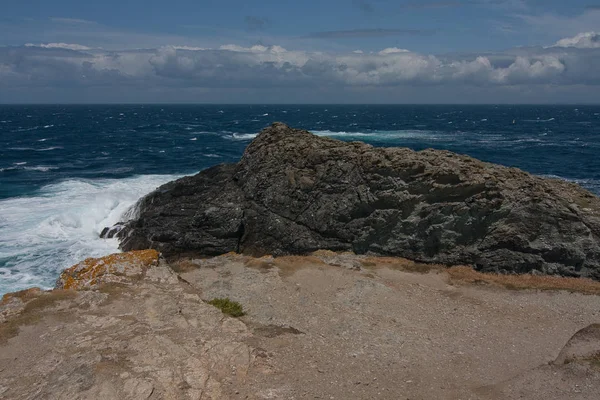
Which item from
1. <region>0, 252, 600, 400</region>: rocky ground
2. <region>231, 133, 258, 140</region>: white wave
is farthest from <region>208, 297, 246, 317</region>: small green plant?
<region>231, 133, 258, 140</region>: white wave

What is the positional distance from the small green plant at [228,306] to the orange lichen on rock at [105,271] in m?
3.58

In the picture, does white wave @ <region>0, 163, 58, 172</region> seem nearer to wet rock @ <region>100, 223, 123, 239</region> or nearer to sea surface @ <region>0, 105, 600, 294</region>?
sea surface @ <region>0, 105, 600, 294</region>

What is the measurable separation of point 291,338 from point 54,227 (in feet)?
88.2

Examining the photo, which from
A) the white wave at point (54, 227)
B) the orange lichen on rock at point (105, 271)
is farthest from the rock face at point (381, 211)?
the orange lichen on rock at point (105, 271)

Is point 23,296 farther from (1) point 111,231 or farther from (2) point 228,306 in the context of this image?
(1) point 111,231

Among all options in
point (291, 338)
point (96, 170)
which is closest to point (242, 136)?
→ point (96, 170)

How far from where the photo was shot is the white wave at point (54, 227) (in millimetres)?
28641

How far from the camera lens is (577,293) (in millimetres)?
19719

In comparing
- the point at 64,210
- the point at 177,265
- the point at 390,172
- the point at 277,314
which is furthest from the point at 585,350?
the point at 64,210

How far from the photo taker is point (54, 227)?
35750 mm

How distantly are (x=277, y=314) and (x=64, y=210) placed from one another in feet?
92.7

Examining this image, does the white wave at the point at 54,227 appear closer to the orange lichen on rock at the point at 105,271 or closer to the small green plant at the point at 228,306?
the orange lichen on rock at the point at 105,271

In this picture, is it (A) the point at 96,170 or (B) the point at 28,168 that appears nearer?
(A) the point at 96,170

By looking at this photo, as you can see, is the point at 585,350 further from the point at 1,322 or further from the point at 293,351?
the point at 1,322
